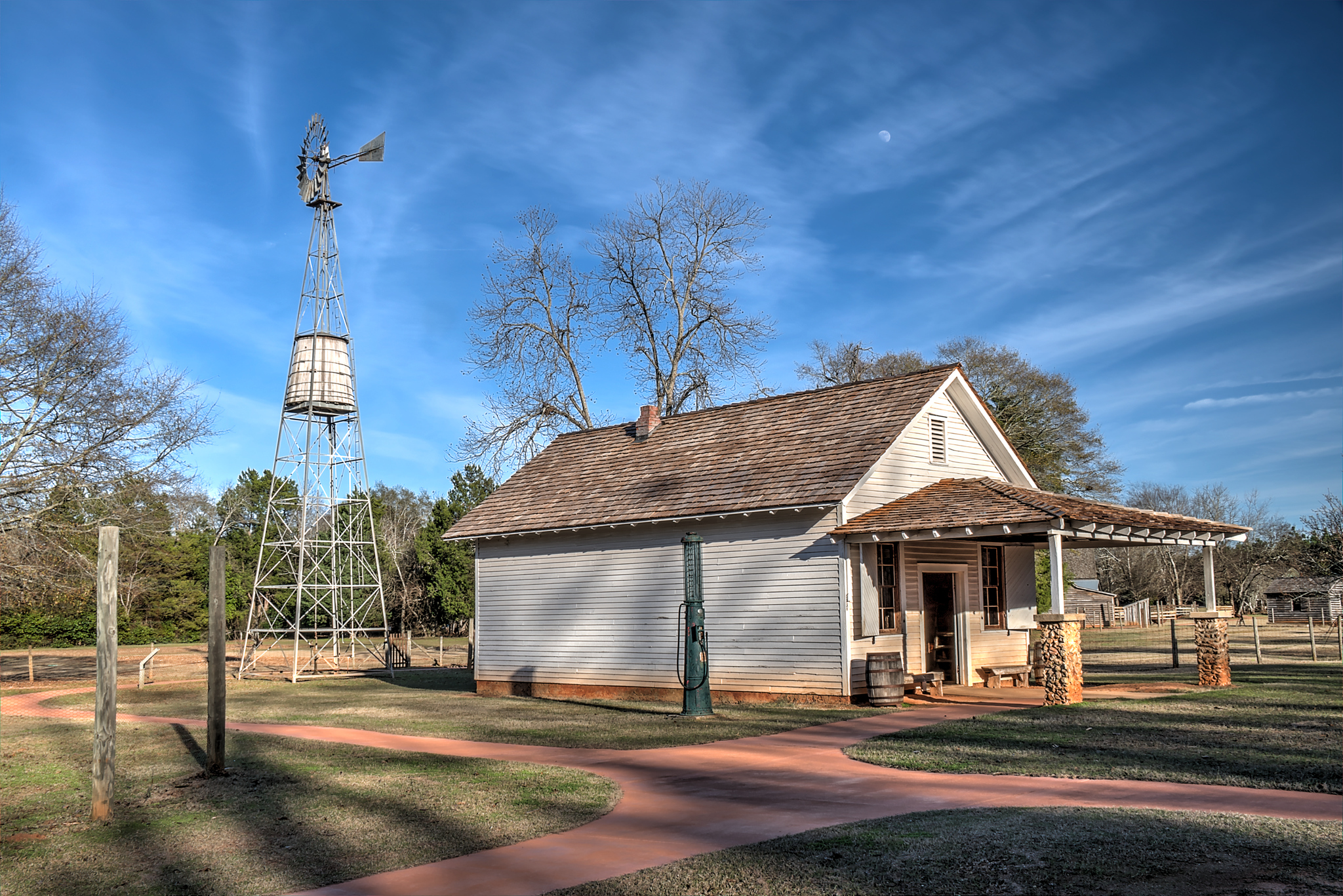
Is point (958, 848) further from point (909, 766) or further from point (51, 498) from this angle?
point (51, 498)

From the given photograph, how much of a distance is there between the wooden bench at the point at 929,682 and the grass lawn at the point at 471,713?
2309 mm

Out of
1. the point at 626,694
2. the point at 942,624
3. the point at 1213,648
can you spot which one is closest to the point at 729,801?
the point at 626,694

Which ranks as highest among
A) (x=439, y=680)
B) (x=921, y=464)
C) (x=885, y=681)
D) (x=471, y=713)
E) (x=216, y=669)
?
(x=921, y=464)

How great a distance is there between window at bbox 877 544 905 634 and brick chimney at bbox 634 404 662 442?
23.4 ft

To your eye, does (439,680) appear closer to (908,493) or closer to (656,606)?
(656,606)

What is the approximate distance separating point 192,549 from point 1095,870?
53294 millimetres

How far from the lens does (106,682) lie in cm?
973

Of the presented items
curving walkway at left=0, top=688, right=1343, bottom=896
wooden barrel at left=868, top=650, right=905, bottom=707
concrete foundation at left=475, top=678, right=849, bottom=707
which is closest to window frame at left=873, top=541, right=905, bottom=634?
wooden barrel at left=868, top=650, right=905, bottom=707

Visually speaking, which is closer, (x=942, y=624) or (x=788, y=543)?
(x=788, y=543)

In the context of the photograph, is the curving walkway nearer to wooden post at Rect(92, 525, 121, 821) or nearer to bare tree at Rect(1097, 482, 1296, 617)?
wooden post at Rect(92, 525, 121, 821)

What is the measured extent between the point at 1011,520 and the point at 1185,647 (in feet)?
82.9

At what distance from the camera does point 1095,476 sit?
150 ft

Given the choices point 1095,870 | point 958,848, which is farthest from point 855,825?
point 1095,870

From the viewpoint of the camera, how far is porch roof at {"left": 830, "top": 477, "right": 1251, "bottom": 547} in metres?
15.4
